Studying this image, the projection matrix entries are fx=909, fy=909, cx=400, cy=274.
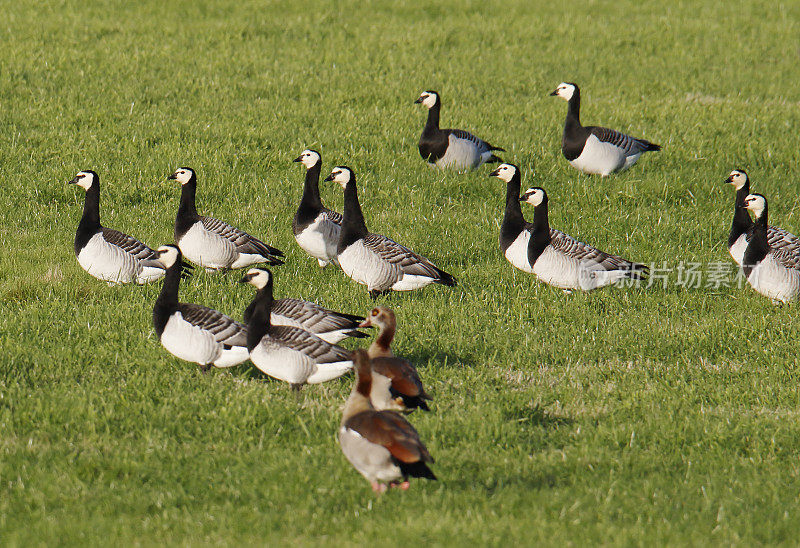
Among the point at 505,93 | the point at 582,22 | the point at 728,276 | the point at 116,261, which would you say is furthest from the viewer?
the point at 582,22

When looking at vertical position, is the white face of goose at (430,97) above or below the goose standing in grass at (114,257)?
above

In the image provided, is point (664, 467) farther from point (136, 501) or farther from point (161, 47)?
point (161, 47)

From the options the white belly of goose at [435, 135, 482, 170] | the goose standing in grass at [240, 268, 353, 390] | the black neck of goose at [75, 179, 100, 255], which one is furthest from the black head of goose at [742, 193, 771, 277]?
the black neck of goose at [75, 179, 100, 255]

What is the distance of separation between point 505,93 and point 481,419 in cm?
1501

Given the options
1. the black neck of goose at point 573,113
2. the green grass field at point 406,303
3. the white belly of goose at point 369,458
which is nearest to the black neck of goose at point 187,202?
the green grass field at point 406,303

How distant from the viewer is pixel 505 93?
21922 mm

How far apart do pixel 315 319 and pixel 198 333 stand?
1.26m

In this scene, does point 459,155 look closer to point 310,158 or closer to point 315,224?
point 310,158

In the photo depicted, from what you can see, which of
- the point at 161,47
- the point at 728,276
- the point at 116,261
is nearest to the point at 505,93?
the point at 161,47

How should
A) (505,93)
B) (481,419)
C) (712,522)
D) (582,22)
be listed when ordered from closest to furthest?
(712,522)
(481,419)
(505,93)
(582,22)

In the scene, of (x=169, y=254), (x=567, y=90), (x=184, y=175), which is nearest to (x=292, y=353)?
(x=169, y=254)

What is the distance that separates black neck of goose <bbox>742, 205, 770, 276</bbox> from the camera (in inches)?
459

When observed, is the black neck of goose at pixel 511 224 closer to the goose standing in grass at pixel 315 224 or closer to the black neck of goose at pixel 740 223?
the goose standing in grass at pixel 315 224

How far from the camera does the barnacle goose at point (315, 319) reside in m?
9.40
